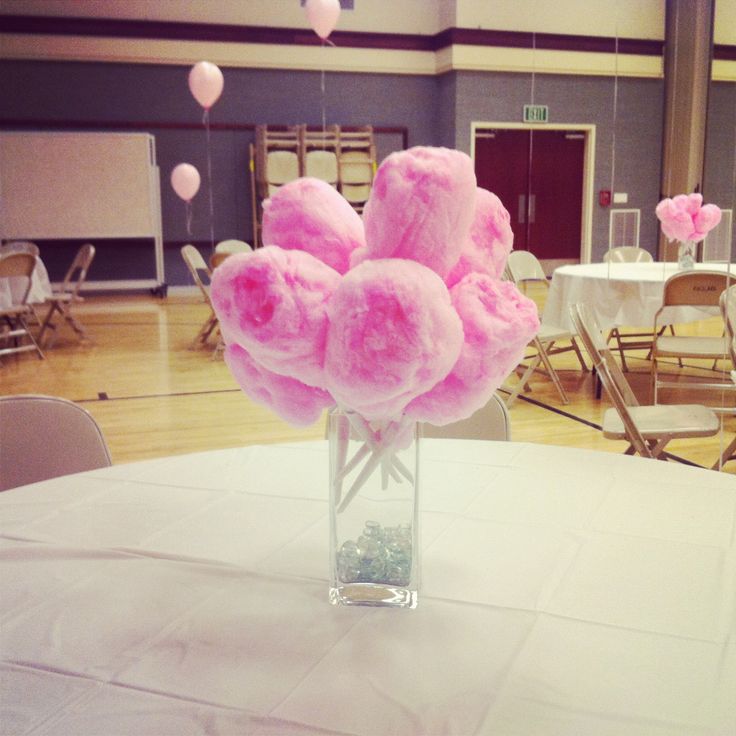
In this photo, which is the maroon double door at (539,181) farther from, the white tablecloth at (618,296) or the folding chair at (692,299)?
the folding chair at (692,299)

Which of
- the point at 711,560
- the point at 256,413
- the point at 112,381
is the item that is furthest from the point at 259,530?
the point at 112,381

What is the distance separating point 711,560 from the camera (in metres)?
1.31

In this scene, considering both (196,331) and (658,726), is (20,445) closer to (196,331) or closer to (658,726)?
(658,726)

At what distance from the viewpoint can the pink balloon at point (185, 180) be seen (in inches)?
415

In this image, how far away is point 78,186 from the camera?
432 inches

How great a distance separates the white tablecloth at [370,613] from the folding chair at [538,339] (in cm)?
284

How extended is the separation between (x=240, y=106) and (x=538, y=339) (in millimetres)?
7554

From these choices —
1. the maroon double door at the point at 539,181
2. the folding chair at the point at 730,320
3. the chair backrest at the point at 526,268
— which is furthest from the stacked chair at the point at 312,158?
the folding chair at the point at 730,320

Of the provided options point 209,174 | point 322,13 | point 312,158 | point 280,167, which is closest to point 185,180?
point 209,174

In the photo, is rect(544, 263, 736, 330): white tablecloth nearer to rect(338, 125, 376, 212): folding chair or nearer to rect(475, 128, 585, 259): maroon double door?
rect(475, 128, 585, 259): maroon double door

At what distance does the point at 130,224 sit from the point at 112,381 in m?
5.42

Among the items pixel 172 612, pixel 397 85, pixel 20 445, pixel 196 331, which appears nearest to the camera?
pixel 172 612

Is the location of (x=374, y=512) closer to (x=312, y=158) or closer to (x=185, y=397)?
(x=185, y=397)

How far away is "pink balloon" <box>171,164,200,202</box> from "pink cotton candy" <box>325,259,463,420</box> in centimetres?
1009
